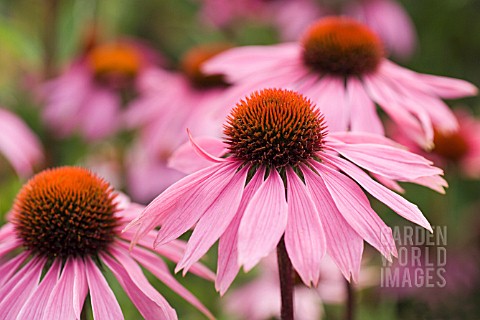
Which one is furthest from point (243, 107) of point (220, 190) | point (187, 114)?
point (187, 114)

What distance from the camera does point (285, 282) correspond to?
82cm

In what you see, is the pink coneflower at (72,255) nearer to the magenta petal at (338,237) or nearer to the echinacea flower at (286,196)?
the echinacea flower at (286,196)

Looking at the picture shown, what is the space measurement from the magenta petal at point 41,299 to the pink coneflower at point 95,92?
1058mm

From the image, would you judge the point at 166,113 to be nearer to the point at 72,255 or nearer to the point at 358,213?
the point at 72,255

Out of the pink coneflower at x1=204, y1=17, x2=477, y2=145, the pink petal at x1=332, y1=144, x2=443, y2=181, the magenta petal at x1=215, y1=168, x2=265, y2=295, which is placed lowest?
the magenta petal at x1=215, y1=168, x2=265, y2=295

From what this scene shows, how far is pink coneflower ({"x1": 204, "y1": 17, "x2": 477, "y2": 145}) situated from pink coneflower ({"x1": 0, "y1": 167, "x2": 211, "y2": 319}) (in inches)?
13.3

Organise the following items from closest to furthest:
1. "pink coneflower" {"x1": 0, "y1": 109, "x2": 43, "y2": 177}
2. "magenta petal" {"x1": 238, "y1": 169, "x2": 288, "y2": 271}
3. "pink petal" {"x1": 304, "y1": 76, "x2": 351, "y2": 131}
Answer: "magenta petal" {"x1": 238, "y1": 169, "x2": 288, "y2": 271} → "pink petal" {"x1": 304, "y1": 76, "x2": 351, "y2": 131} → "pink coneflower" {"x1": 0, "y1": 109, "x2": 43, "y2": 177}

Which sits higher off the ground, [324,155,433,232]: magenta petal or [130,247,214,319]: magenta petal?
[324,155,433,232]: magenta petal

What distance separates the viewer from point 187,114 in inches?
67.8

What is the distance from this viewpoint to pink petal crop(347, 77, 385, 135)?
3.54ft

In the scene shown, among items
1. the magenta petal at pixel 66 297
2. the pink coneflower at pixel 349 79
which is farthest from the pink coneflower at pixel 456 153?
the magenta petal at pixel 66 297

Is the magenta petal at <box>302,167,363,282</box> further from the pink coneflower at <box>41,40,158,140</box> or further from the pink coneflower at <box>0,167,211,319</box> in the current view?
the pink coneflower at <box>41,40,158,140</box>

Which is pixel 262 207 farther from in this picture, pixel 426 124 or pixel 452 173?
pixel 452 173

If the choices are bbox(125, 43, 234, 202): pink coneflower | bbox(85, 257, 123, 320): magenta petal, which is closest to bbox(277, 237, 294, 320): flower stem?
bbox(85, 257, 123, 320): magenta petal
